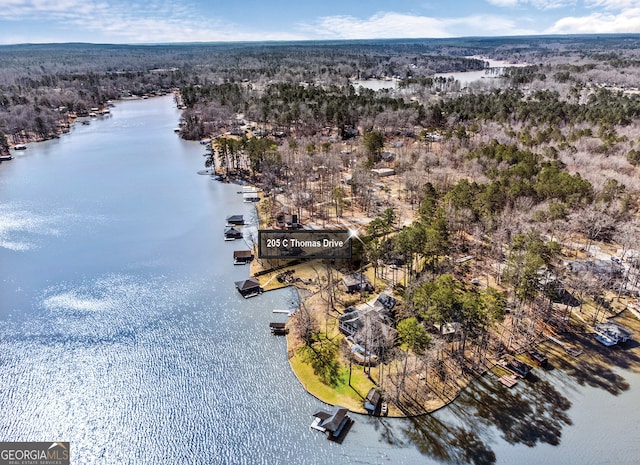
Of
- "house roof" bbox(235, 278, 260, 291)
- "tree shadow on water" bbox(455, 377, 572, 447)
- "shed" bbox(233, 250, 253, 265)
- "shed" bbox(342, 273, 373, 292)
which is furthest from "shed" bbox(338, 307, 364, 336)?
"shed" bbox(233, 250, 253, 265)

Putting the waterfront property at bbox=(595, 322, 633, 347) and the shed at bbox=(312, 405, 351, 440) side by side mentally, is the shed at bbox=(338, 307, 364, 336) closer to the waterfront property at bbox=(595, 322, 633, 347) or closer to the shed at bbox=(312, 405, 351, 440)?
the shed at bbox=(312, 405, 351, 440)

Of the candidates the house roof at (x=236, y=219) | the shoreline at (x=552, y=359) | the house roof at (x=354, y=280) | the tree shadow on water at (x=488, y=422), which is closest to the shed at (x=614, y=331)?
the shoreline at (x=552, y=359)

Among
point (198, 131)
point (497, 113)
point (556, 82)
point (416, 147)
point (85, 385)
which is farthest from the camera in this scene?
point (556, 82)

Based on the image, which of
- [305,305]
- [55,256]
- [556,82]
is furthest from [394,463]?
[556,82]

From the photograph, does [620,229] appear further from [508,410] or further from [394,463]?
[394,463]

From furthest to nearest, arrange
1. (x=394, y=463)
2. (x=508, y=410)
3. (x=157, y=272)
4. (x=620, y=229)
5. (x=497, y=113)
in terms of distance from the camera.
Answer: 1. (x=497, y=113)
2. (x=620, y=229)
3. (x=157, y=272)
4. (x=508, y=410)
5. (x=394, y=463)

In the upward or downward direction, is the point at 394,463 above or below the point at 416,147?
below

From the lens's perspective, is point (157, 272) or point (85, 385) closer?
point (85, 385)

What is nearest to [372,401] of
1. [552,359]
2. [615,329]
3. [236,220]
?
[552,359]
